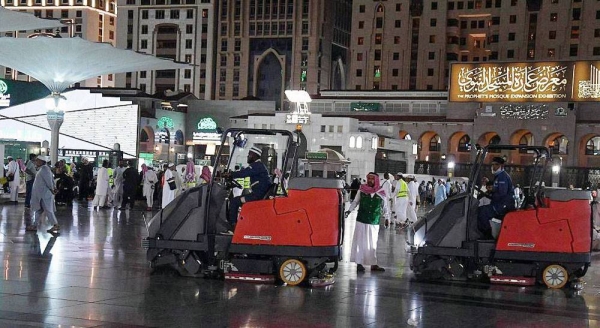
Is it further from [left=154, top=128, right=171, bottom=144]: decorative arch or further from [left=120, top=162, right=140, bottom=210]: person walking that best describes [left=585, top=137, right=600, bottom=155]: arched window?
[left=120, top=162, right=140, bottom=210]: person walking

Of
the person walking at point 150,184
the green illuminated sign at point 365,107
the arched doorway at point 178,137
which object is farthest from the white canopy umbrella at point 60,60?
the arched doorway at point 178,137

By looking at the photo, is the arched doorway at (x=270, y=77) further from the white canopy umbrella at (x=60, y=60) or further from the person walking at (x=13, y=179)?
the person walking at (x=13, y=179)

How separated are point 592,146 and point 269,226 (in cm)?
7431

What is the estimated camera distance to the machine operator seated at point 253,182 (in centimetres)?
1203

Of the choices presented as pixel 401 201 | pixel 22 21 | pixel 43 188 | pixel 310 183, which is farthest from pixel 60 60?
pixel 310 183

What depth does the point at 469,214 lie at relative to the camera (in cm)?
1280

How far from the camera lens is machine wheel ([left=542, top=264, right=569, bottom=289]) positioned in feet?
41.1

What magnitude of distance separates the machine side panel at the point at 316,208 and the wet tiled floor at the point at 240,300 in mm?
671

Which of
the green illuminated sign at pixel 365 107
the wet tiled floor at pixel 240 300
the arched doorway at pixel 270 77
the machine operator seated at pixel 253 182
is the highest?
the arched doorway at pixel 270 77

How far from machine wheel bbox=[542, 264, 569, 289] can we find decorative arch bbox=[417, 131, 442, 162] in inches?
2906

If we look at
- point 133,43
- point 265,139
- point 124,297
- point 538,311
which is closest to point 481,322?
point 538,311

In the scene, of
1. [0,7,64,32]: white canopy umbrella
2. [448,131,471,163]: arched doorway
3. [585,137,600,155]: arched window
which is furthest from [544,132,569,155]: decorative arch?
[0,7,64,32]: white canopy umbrella

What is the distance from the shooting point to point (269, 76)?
123375 mm

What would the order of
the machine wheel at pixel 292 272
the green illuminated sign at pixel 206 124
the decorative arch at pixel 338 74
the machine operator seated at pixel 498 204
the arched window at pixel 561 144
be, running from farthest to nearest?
1. the decorative arch at pixel 338 74
2. the green illuminated sign at pixel 206 124
3. the arched window at pixel 561 144
4. the machine operator seated at pixel 498 204
5. the machine wheel at pixel 292 272
